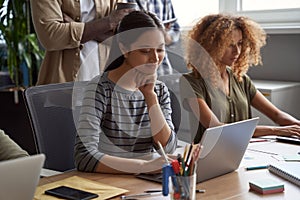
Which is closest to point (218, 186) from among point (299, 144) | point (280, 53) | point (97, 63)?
point (299, 144)

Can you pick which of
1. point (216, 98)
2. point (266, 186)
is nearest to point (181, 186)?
point (266, 186)

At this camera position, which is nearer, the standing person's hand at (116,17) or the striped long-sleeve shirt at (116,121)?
the striped long-sleeve shirt at (116,121)

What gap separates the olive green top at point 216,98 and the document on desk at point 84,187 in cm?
90

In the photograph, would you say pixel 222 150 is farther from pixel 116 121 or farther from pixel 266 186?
pixel 116 121

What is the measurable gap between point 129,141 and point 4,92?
227 centimetres

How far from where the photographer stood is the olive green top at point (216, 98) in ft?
7.98

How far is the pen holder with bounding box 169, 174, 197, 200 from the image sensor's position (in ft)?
4.29

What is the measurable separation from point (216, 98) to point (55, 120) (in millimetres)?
820

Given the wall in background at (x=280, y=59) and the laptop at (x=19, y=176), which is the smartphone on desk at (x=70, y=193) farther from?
the wall in background at (x=280, y=59)

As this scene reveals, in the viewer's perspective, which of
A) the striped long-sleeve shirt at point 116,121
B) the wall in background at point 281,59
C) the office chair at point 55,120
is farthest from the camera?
the wall in background at point 281,59

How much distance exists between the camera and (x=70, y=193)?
4.79ft

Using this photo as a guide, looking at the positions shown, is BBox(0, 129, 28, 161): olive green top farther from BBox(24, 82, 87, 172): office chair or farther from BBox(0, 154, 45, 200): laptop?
BBox(0, 154, 45, 200): laptop

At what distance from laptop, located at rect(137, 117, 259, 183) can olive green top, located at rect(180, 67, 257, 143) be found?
2.42 feet

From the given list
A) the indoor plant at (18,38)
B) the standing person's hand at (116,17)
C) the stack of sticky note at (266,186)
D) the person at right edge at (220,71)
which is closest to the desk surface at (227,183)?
the stack of sticky note at (266,186)
